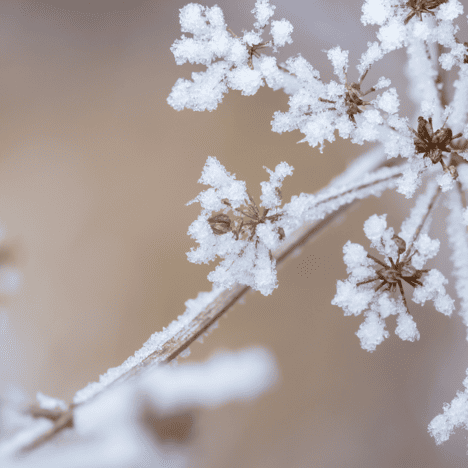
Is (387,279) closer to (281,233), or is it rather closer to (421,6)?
(281,233)

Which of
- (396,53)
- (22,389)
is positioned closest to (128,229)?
(22,389)

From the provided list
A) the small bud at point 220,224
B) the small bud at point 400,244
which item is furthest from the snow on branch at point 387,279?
the small bud at point 220,224

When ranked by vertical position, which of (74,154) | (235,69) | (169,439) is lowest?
(169,439)

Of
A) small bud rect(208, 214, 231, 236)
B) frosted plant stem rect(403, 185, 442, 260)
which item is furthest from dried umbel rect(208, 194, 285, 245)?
frosted plant stem rect(403, 185, 442, 260)

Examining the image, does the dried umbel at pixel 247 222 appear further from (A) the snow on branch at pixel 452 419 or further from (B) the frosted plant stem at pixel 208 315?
(A) the snow on branch at pixel 452 419

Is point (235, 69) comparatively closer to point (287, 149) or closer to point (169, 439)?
point (287, 149)
